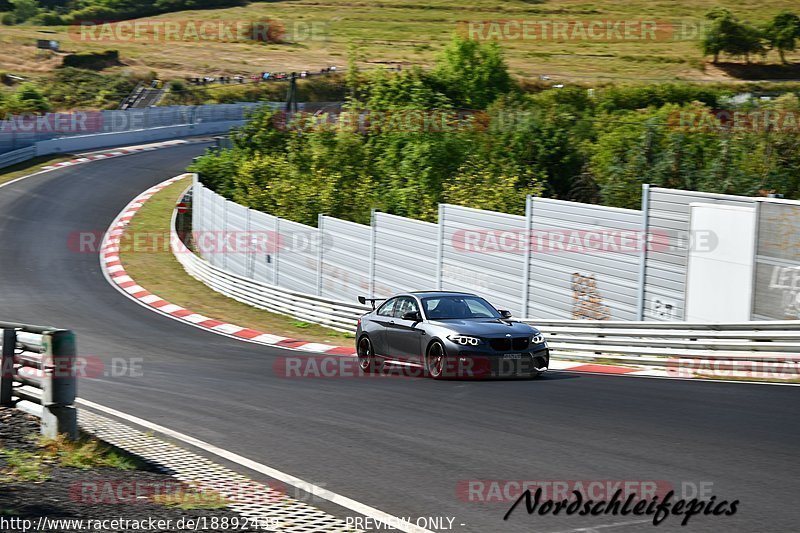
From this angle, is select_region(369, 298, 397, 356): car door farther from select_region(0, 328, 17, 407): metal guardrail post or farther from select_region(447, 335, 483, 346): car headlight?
select_region(0, 328, 17, 407): metal guardrail post

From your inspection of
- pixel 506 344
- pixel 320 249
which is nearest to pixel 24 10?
pixel 320 249

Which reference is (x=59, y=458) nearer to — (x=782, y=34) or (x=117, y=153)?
(x=117, y=153)

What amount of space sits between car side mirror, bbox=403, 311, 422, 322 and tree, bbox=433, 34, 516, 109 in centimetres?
6202

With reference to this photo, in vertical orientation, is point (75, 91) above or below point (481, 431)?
above

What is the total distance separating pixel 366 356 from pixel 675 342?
205 inches

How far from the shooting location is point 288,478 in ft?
27.9

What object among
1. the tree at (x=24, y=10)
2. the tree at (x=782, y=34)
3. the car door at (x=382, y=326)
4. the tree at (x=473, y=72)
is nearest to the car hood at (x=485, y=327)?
the car door at (x=382, y=326)

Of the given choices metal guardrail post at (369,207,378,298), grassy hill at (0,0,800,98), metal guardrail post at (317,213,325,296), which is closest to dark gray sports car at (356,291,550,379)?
metal guardrail post at (369,207,378,298)

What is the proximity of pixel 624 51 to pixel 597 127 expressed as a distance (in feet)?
246

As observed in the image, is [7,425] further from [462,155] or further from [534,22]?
[534,22]

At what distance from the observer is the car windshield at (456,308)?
621 inches

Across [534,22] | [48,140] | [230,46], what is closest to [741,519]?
[48,140]

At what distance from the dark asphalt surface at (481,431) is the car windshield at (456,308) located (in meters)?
1.29

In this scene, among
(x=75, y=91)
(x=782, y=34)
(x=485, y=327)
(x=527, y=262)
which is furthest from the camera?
(x=782, y=34)
